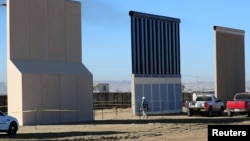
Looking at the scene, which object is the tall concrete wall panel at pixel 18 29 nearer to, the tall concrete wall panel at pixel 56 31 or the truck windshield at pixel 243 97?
the tall concrete wall panel at pixel 56 31

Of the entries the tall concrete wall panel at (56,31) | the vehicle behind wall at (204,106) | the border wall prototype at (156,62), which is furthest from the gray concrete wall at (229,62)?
the tall concrete wall panel at (56,31)

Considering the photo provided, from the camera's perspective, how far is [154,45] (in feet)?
162

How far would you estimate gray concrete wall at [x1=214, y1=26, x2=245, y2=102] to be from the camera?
54.4 m

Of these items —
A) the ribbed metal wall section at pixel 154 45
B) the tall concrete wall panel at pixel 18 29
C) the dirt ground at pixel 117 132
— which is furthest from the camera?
the ribbed metal wall section at pixel 154 45

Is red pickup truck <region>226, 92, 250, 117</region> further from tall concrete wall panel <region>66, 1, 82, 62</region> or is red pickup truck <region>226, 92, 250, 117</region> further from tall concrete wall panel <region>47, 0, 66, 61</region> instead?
tall concrete wall panel <region>47, 0, 66, 61</region>

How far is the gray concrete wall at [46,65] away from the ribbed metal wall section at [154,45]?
8116 millimetres

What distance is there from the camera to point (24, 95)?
33938 mm

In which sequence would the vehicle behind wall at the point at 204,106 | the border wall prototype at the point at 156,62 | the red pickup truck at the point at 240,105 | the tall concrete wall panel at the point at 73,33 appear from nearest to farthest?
1. the tall concrete wall panel at the point at 73,33
2. the red pickup truck at the point at 240,105
3. the vehicle behind wall at the point at 204,106
4. the border wall prototype at the point at 156,62

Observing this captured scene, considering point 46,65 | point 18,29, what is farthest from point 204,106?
point 18,29

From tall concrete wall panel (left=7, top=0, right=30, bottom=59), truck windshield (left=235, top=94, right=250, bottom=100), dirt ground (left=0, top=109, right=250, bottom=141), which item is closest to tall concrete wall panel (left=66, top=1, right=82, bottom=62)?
tall concrete wall panel (left=7, top=0, right=30, bottom=59)

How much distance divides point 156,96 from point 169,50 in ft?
16.9

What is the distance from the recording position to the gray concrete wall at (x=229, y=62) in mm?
54375

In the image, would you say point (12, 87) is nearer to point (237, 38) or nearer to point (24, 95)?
point (24, 95)

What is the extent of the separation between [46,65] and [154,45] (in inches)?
601
